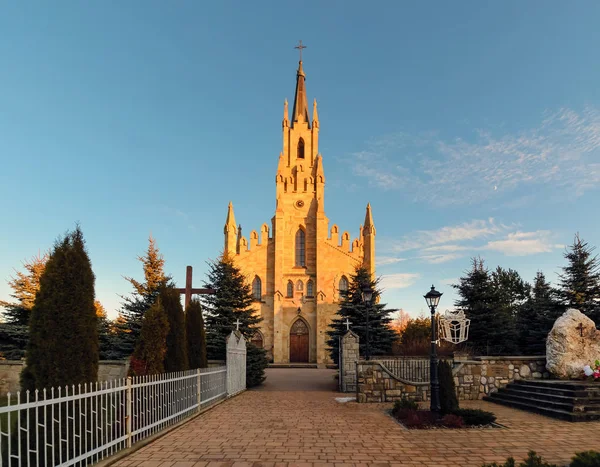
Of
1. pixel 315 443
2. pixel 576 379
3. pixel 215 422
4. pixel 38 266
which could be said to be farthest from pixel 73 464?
pixel 38 266

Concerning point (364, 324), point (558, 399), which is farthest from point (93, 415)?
point (364, 324)

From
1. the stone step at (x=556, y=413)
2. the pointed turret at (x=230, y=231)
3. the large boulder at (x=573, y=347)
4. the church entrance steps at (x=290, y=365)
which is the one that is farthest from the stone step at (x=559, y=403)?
the pointed turret at (x=230, y=231)

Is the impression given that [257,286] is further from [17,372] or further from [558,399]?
[558,399]

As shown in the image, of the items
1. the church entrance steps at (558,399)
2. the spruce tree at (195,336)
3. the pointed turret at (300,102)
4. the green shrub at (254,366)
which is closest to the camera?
the church entrance steps at (558,399)

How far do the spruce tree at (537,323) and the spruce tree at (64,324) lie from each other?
23.3 metres

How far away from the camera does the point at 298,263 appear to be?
132 feet

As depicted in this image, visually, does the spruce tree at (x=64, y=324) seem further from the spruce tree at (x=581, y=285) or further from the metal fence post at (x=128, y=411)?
the spruce tree at (x=581, y=285)

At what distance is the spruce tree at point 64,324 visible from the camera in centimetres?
595

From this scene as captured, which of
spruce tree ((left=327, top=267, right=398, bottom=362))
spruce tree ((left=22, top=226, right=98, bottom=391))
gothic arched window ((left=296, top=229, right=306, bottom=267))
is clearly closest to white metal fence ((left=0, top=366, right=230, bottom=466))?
spruce tree ((left=22, top=226, right=98, bottom=391))

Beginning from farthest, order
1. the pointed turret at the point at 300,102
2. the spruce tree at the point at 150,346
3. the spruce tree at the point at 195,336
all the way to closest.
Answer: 1. the pointed turret at the point at 300,102
2. the spruce tree at the point at 195,336
3. the spruce tree at the point at 150,346

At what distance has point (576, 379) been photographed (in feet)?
42.1

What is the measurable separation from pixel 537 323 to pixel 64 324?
25523 mm

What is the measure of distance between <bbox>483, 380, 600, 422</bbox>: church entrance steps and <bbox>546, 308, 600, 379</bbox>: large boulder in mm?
1040

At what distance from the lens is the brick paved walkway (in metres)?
6.53
